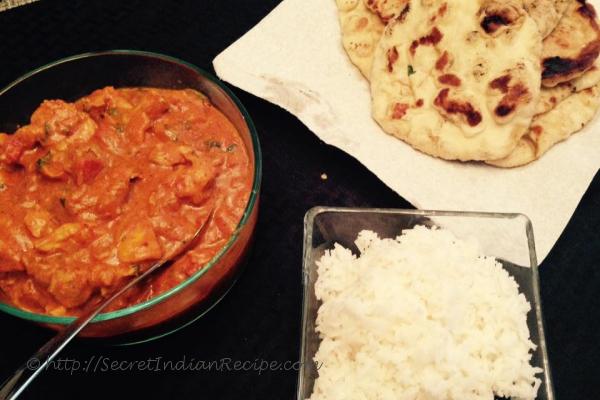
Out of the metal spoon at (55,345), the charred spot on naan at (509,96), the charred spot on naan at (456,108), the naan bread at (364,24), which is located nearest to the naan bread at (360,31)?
the naan bread at (364,24)

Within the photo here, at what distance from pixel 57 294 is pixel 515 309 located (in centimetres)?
125

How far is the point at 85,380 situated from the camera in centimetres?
168

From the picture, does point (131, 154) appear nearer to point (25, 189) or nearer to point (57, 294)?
point (25, 189)

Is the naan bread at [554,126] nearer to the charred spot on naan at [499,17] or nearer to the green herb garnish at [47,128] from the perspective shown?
the charred spot on naan at [499,17]

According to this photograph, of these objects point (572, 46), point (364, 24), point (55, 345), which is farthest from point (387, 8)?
point (55, 345)

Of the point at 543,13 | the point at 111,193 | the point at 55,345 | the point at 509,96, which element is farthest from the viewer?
the point at 543,13

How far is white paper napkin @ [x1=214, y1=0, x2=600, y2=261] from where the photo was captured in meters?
1.93

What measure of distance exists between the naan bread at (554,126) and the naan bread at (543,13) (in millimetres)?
265

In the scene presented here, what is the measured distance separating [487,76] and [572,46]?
0.35m


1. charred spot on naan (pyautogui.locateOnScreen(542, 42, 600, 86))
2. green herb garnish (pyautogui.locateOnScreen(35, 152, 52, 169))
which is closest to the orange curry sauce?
green herb garnish (pyautogui.locateOnScreen(35, 152, 52, 169))

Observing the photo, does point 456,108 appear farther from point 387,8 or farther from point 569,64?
point 387,8

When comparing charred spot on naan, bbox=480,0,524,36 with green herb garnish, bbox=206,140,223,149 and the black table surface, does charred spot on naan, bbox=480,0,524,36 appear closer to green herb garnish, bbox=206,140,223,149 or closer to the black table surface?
the black table surface

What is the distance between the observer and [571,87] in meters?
2.04

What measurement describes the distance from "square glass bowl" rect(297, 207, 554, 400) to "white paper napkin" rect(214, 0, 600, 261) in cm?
19
